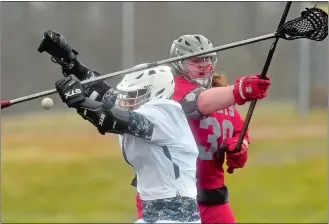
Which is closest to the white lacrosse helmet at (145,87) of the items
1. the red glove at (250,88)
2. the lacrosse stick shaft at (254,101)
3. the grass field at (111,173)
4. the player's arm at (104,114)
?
the player's arm at (104,114)

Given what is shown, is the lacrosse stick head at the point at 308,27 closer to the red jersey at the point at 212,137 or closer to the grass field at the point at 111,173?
the red jersey at the point at 212,137

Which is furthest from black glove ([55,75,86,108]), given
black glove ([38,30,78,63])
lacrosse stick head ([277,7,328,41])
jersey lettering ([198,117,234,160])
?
jersey lettering ([198,117,234,160])

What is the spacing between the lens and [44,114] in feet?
24.7

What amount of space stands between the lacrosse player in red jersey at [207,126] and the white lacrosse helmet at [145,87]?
12.3 inches

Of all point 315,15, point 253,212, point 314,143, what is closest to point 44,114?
point 253,212

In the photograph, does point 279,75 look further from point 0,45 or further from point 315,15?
point 315,15

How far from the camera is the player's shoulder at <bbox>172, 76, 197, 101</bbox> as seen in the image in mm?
4286

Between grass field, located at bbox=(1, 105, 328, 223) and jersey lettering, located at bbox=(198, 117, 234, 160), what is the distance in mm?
3061

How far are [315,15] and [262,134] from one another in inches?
172

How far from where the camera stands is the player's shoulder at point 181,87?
14.1 feet

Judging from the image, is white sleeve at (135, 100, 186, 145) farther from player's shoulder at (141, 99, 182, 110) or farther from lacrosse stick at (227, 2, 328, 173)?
lacrosse stick at (227, 2, 328, 173)

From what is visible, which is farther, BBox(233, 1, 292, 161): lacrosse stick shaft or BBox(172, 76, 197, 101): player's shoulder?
BBox(172, 76, 197, 101): player's shoulder

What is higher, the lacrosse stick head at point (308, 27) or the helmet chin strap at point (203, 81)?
the lacrosse stick head at point (308, 27)

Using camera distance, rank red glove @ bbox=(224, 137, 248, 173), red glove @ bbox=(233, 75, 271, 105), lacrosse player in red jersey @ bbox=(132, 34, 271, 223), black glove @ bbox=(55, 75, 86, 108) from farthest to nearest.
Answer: red glove @ bbox=(224, 137, 248, 173)
lacrosse player in red jersey @ bbox=(132, 34, 271, 223)
red glove @ bbox=(233, 75, 271, 105)
black glove @ bbox=(55, 75, 86, 108)
